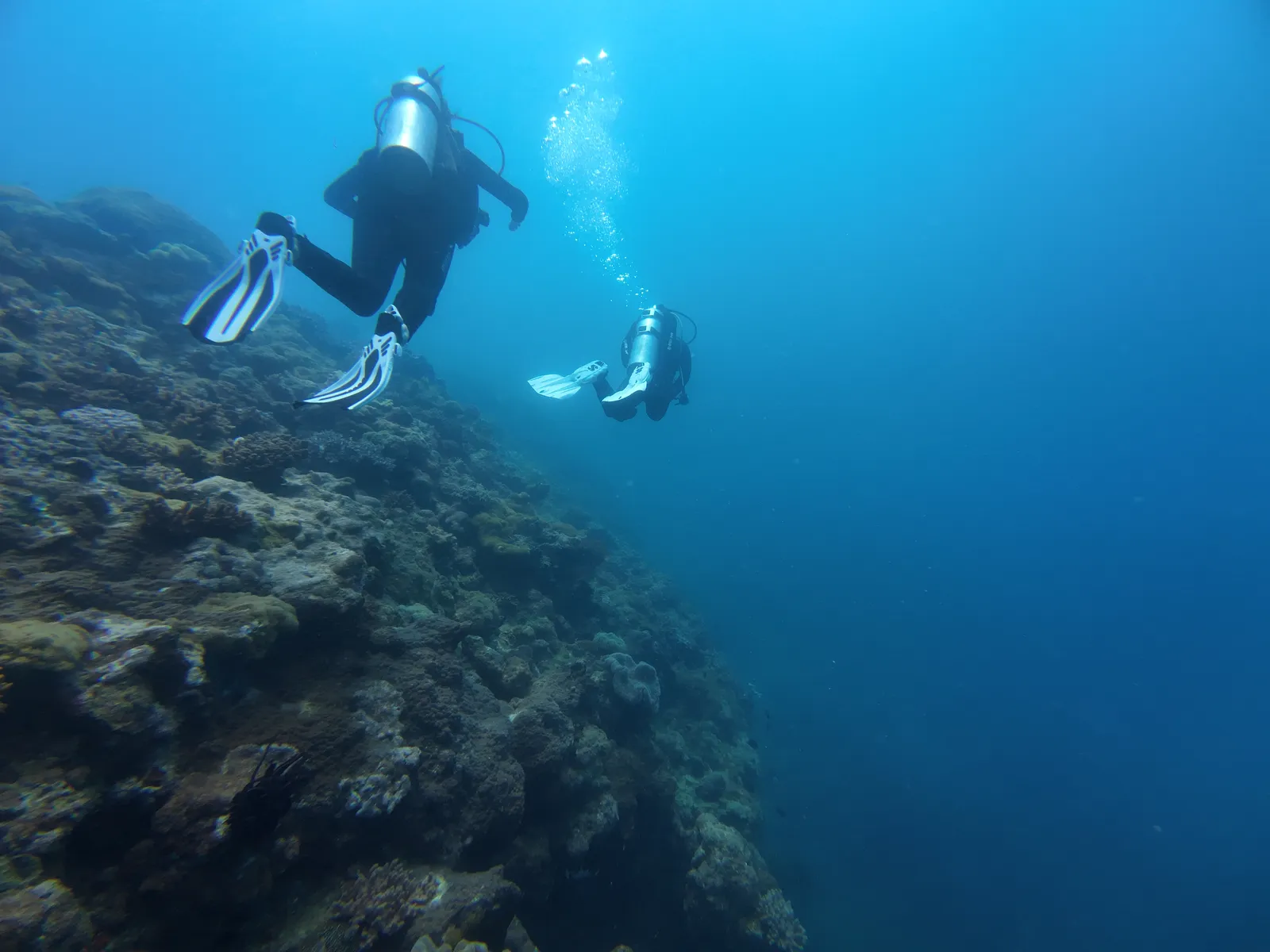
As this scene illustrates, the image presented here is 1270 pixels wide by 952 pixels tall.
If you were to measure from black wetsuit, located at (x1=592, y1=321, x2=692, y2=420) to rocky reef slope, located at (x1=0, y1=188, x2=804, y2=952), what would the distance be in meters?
3.40

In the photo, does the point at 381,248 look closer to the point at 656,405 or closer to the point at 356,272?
the point at 356,272

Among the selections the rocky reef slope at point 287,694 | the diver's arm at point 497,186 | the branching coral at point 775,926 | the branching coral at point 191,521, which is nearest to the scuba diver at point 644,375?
the rocky reef slope at point 287,694

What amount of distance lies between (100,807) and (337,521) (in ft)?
10.6

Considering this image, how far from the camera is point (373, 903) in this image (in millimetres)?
3283

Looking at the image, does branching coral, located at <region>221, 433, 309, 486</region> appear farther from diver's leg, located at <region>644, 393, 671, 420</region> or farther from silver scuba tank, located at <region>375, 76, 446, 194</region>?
diver's leg, located at <region>644, 393, 671, 420</region>

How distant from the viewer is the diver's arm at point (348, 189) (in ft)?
18.0


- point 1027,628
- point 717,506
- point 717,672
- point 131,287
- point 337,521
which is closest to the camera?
point 337,521

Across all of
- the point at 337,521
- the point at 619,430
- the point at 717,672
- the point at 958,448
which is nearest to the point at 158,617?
the point at 337,521

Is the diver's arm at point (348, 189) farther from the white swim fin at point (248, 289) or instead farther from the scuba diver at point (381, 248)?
the white swim fin at point (248, 289)

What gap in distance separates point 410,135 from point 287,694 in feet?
18.3

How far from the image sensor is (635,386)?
1046 cm

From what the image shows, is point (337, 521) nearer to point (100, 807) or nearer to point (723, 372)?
point (100, 807)

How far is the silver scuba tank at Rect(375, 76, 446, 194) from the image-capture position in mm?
4840

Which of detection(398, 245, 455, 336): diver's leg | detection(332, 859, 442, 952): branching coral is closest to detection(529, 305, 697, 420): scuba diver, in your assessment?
detection(398, 245, 455, 336): diver's leg
